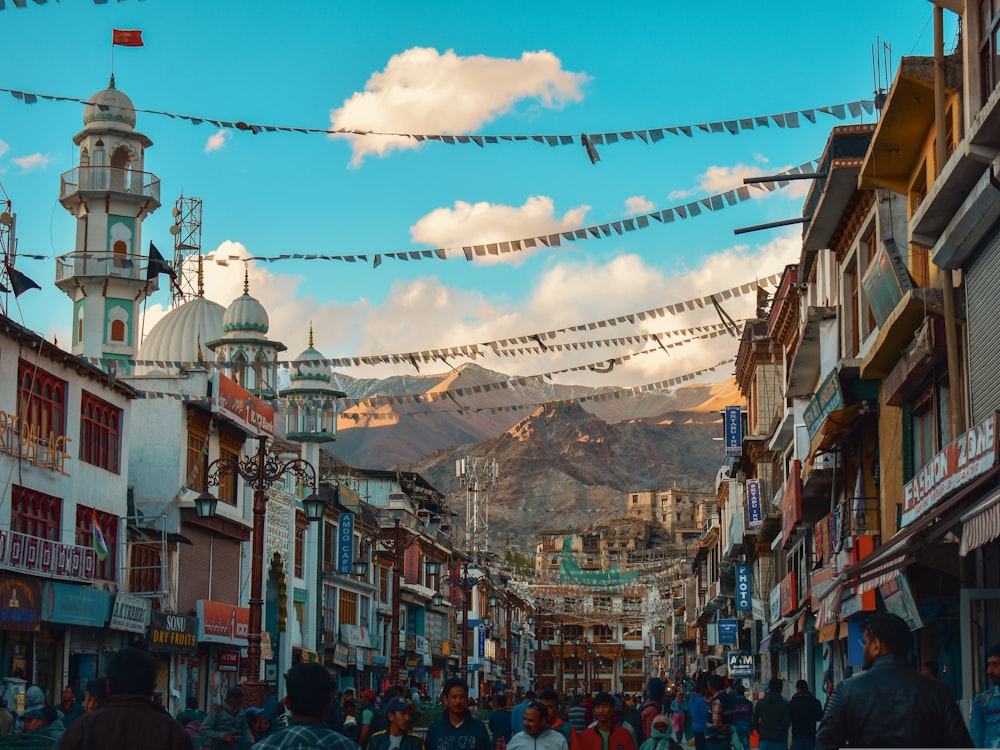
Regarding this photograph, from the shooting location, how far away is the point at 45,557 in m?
32.4

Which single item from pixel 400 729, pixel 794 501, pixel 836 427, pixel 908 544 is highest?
pixel 836 427

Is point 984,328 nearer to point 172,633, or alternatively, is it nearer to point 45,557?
point 45,557

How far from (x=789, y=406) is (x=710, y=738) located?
20.3 metres

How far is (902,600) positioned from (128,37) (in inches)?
1467

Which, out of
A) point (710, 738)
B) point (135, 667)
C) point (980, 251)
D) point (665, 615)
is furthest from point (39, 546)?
point (665, 615)

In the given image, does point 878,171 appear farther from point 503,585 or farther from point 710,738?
point 503,585

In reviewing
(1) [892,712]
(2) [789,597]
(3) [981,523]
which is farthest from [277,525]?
(1) [892,712]

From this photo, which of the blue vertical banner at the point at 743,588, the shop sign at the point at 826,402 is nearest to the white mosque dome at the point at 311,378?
the blue vertical banner at the point at 743,588

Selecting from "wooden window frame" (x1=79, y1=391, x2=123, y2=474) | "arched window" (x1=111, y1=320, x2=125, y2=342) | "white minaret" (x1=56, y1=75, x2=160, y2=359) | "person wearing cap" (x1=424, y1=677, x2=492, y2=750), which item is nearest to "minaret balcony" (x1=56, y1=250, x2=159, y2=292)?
"white minaret" (x1=56, y1=75, x2=160, y2=359)

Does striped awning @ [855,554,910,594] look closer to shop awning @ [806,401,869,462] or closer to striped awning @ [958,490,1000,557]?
striped awning @ [958,490,1000,557]

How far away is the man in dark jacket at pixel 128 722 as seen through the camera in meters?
7.55

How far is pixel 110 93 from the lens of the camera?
2461 inches

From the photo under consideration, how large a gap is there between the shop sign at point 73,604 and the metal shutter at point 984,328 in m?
21.9

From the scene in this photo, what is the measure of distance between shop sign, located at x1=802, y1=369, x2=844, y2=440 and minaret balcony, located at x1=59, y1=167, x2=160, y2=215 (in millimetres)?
37151
